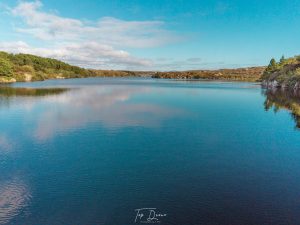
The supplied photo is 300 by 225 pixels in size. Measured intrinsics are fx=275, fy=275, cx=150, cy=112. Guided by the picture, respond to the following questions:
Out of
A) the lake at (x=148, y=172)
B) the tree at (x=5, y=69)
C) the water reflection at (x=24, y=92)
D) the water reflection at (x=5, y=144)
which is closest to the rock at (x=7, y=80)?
the tree at (x=5, y=69)

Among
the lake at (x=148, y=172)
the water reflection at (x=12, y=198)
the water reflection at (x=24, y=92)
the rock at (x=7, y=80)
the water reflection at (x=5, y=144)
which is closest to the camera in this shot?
the water reflection at (x=12, y=198)

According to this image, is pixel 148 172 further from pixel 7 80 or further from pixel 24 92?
pixel 7 80

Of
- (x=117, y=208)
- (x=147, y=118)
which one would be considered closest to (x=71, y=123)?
(x=147, y=118)

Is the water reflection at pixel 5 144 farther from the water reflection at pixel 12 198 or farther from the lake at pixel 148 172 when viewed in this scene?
the water reflection at pixel 12 198

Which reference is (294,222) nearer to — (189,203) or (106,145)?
(189,203)

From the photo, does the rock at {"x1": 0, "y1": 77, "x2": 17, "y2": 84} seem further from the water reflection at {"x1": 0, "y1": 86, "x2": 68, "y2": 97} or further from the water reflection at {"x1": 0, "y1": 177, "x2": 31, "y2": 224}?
the water reflection at {"x1": 0, "y1": 177, "x2": 31, "y2": 224}

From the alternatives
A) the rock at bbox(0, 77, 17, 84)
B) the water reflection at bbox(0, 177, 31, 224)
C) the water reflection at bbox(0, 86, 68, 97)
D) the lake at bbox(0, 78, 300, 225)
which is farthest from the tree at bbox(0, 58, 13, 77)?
the water reflection at bbox(0, 177, 31, 224)

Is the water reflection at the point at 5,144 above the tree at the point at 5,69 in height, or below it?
below
